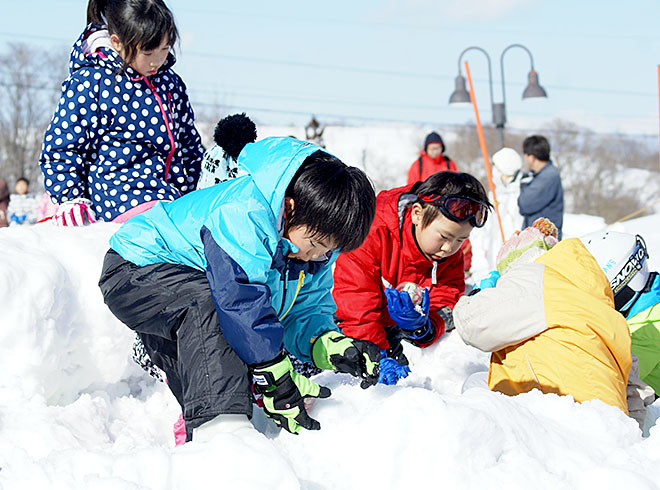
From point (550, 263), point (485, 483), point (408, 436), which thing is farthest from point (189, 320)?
point (550, 263)

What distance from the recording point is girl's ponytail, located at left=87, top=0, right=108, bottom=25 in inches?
118

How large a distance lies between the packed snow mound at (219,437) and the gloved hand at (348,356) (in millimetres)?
84

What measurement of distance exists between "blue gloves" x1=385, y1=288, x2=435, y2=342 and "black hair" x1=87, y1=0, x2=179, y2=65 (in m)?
1.47

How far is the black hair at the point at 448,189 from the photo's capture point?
9.86 ft

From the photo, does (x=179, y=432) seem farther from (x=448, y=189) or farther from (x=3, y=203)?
(x=3, y=203)

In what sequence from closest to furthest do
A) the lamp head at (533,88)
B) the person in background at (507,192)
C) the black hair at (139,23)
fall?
the black hair at (139,23), the person in background at (507,192), the lamp head at (533,88)

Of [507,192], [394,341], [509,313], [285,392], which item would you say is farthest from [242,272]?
[507,192]

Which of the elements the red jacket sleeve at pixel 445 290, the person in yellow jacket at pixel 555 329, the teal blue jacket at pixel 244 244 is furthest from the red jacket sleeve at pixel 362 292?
the teal blue jacket at pixel 244 244

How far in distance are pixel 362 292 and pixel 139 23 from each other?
4.87ft

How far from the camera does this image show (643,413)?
261 centimetres

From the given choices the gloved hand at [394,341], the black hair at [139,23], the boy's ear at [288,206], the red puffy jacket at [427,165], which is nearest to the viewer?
the boy's ear at [288,206]

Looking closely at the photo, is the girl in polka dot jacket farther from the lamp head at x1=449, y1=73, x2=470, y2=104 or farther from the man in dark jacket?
the lamp head at x1=449, y1=73, x2=470, y2=104

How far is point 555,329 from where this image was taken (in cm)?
232

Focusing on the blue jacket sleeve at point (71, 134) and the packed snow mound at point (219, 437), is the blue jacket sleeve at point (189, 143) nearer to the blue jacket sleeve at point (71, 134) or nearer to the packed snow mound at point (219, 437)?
the blue jacket sleeve at point (71, 134)
